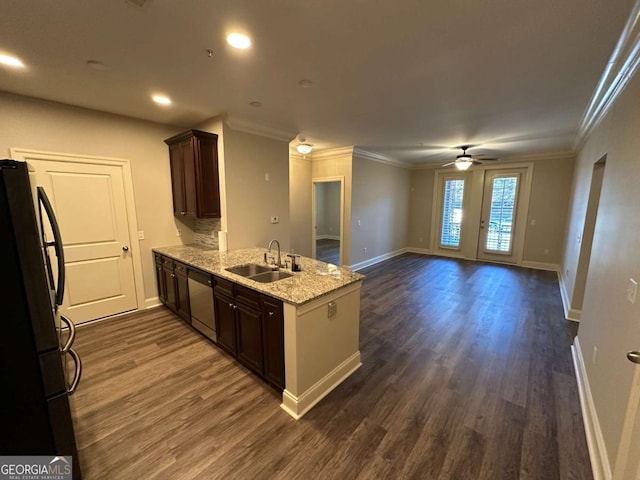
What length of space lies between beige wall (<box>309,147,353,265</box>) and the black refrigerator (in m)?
5.01

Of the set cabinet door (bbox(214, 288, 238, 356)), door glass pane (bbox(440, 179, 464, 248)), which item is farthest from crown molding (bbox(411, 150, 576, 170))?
cabinet door (bbox(214, 288, 238, 356))

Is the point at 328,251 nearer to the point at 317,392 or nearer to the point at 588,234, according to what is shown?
the point at 588,234

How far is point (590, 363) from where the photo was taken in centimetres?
218

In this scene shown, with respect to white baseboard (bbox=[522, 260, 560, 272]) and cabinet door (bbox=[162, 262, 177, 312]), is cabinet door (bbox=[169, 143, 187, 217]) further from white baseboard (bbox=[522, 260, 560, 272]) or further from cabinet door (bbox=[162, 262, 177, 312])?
white baseboard (bbox=[522, 260, 560, 272])

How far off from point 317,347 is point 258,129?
3118 millimetres

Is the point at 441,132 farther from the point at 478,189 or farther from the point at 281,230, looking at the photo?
the point at 478,189

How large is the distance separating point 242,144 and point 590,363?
4.37 meters

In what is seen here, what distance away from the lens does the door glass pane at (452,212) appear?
7.42 metres

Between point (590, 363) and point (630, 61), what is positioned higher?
point (630, 61)

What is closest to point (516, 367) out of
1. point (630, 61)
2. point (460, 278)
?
point (630, 61)

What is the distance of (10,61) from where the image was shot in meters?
2.14

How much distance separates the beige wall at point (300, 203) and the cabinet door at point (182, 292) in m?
3.03

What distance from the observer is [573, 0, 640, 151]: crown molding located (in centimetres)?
168

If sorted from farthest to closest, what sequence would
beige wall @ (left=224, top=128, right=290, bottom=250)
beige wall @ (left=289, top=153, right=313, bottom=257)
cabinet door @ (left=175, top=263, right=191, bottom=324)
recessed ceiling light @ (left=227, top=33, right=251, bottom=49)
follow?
beige wall @ (left=289, top=153, right=313, bottom=257), beige wall @ (left=224, top=128, right=290, bottom=250), cabinet door @ (left=175, top=263, right=191, bottom=324), recessed ceiling light @ (left=227, top=33, right=251, bottom=49)
